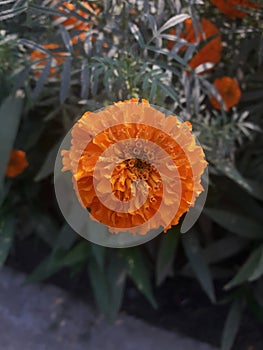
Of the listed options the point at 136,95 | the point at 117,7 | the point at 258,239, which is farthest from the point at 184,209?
the point at 258,239

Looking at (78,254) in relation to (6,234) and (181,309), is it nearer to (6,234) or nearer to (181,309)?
(6,234)

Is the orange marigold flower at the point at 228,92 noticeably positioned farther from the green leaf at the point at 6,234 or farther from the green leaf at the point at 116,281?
the green leaf at the point at 6,234

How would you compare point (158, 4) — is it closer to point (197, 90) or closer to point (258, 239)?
point (197, 90)

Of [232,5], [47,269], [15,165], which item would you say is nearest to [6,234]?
[47,269]

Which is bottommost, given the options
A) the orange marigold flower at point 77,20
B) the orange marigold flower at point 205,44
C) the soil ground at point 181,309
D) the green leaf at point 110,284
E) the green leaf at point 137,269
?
the soil ground at point 181,309

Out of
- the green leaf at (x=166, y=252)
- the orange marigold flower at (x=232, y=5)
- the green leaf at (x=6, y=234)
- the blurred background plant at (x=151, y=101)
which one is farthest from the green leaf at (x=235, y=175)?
the green leaf at (x=6, y=234)

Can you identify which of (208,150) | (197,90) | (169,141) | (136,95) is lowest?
(208,150)
